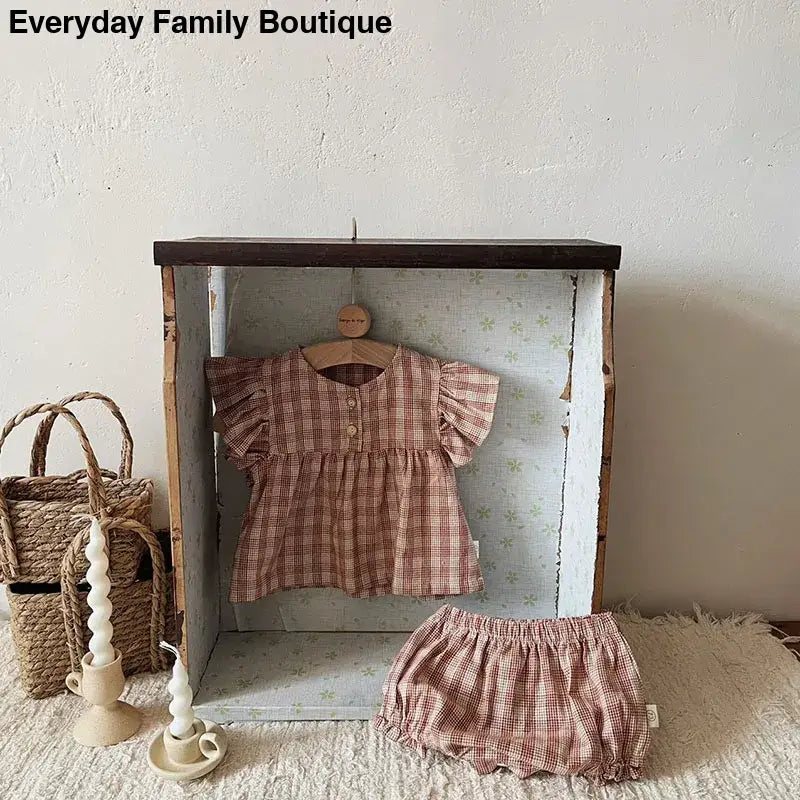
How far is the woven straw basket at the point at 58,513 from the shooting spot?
1.12 metres

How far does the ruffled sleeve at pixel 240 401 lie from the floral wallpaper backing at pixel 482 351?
0.05 meters

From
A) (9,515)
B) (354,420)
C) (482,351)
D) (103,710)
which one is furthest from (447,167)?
(103,710)

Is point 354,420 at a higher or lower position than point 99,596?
higher

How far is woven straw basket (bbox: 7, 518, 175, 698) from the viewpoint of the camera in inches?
45.0

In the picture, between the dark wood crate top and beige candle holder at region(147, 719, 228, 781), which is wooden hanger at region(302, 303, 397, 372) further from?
beige candle holder at region(147, 719, 228, 781)

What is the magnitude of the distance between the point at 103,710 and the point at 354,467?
1.57ft

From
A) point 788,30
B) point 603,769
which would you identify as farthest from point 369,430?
point 788,30

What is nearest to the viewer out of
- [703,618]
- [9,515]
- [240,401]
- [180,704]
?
[180,704]

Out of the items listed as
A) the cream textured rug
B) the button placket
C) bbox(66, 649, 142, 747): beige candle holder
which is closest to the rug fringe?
the cream textured rug

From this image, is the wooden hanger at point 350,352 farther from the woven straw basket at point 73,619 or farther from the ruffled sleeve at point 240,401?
the woven straw basket at point 73,619

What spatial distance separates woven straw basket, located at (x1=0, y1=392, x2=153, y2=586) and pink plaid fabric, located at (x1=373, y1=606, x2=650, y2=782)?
0.42 metres

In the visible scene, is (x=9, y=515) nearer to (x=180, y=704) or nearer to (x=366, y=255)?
(x=180, y=704)

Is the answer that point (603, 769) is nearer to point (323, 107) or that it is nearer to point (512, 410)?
point (512, 410)

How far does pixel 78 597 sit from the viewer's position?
115cm
